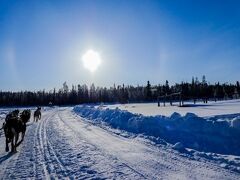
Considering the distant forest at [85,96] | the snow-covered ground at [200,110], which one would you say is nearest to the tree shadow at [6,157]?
the snow-covered ground at [200,110]

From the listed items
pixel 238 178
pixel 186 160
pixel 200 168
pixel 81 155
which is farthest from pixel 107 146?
pixel 238 178

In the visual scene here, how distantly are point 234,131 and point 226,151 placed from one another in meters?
1.79

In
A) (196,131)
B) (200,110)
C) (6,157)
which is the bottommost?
(6,157)

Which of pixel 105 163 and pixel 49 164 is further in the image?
pixel 49 164

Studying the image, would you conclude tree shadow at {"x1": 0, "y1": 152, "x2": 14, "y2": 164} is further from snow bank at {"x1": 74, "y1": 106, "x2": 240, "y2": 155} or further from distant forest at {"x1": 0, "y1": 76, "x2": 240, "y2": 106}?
distant forest at {"x1": 0, "y1": 76, "x2": 240, "y2": 106}

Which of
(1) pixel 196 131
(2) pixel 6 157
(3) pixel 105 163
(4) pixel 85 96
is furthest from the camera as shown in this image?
(4) pixel 85 96

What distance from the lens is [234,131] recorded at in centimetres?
1355

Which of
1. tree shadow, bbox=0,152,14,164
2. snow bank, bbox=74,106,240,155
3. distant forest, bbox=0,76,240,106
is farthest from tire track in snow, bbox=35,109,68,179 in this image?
distant forest, bbox=0,76,240,106

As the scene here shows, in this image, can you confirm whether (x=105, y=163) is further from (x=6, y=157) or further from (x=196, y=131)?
(x=196, y=131)

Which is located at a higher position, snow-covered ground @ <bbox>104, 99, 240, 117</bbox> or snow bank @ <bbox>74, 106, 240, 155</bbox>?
snow-covered ground @ <bbox>104, 99, 240, 117</bbox>

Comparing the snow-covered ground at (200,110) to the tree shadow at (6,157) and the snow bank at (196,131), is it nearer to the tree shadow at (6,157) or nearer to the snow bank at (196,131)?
the snow bank at (196,131)

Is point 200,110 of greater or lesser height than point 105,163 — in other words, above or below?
above

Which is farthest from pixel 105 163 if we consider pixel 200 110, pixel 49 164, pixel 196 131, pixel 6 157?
pixel 200 110

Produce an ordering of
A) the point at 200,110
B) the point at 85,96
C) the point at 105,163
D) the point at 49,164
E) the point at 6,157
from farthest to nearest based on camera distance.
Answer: the point at 85,96
the point at 200,110
the point at 6,157
the point at 49,164
the point at 105,163
